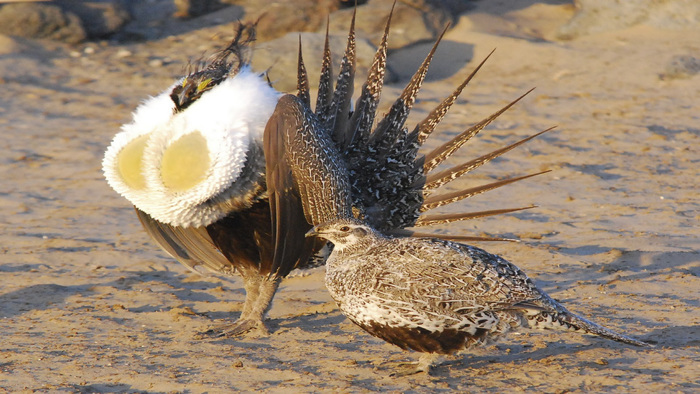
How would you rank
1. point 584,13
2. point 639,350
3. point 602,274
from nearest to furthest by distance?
point 639,350 < point 602,274 < point 584,13

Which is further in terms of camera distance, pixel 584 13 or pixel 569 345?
pixel 584 13

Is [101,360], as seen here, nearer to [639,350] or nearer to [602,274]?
[639,350]

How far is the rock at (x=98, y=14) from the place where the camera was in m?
9.26

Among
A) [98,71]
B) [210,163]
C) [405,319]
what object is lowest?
[98,71]

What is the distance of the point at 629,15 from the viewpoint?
9.23 meters

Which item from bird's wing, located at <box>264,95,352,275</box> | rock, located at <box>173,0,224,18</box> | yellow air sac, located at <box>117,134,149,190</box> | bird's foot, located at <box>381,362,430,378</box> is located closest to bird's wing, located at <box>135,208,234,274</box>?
yellow air sac, located at <box>117,134,149,190</box>

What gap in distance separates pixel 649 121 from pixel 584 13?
236cm

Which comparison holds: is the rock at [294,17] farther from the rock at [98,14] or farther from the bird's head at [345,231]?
the bird's head at [345,231]

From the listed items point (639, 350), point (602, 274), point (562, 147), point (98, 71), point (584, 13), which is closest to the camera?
point (639, 350)

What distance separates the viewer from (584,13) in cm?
930

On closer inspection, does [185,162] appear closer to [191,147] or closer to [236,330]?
[191,147]

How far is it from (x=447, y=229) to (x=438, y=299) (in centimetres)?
227

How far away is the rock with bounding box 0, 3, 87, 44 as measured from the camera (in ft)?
29.3

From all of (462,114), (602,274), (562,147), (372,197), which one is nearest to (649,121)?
(562,147)
